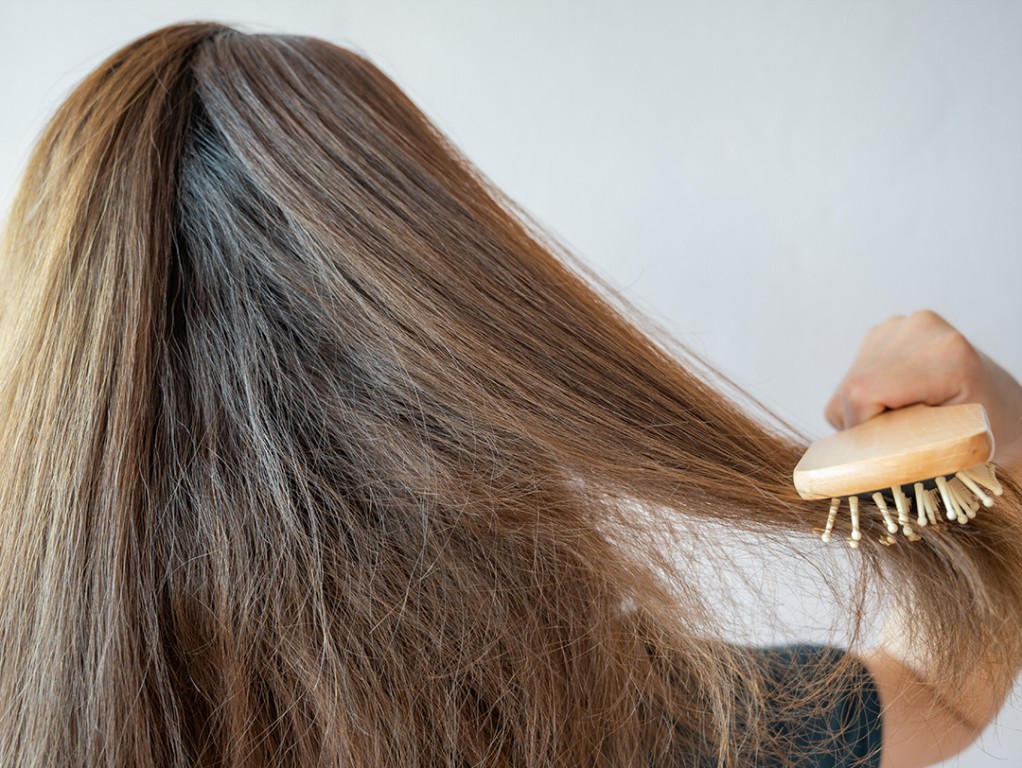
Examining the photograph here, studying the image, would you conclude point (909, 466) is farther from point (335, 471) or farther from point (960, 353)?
point (335, 471)

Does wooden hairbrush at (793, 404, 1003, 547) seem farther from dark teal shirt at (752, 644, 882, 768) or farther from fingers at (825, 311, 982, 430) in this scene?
dark teal shirt at (752, 644, 882, 768)

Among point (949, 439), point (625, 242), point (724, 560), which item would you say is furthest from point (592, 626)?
point (625, 242)

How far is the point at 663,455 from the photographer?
448 millimetres

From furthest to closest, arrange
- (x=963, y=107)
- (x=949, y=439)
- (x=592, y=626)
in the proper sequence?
(x=963, y=107) < (x=592, y=626) < (x=949, y=439)

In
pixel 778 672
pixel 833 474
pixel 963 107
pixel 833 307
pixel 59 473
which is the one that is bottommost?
pixel 59 473

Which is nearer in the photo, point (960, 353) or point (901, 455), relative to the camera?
point (901, 455)

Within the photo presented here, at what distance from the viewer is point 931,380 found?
1.61ft

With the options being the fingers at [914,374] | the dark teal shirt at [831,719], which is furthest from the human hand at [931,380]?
the dark teal shirt at [831,719]

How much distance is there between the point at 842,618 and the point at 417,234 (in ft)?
1.31

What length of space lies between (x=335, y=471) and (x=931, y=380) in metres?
0.39

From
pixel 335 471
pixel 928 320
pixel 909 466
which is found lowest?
pixel 335 471

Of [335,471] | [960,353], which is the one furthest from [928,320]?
[335,471]

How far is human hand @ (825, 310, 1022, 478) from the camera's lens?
479 mm

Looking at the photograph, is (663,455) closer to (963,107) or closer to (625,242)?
(625,242)
